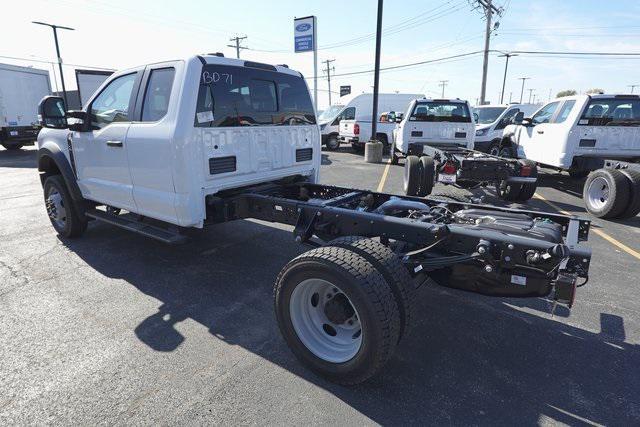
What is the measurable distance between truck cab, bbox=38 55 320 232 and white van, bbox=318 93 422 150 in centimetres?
1383

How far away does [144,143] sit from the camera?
3.90 metres

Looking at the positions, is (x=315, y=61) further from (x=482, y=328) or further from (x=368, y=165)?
(x=482, y=328)

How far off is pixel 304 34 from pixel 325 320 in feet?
49.4

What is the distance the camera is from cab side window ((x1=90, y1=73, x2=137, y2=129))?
4.33 m

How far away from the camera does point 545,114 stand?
9.74m

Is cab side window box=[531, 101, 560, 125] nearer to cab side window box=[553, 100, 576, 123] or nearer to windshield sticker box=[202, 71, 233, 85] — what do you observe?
cab side window box=[553, 100, 576, 123]

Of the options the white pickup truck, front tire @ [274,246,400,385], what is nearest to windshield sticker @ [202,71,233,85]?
front tire @ [274,246,400,385]

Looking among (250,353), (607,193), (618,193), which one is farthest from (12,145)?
(618,193)

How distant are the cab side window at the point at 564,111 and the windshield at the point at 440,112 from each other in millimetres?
2339

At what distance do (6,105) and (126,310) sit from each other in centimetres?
1805

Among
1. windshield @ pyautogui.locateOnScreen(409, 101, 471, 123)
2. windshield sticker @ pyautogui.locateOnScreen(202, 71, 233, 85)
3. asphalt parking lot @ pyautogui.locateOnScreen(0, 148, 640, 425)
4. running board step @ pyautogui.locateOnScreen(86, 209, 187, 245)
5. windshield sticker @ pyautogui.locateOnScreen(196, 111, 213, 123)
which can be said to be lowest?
asphalt parking lot @ pyautogui.locateOnScreen(0, 148, 640, 425)

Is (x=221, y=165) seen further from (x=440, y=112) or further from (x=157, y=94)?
(x=440, y=112)

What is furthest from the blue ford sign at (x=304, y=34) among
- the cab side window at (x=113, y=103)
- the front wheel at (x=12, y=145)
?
the front wheel at (x=12, y=145)

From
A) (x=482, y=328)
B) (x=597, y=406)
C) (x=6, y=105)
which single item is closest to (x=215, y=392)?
(x=482, y=328)
